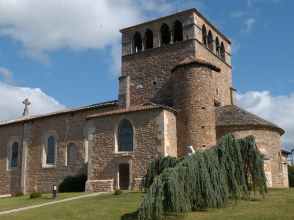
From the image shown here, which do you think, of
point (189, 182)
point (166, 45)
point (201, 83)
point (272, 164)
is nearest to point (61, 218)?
point (189, 182)

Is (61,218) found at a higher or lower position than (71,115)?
lower

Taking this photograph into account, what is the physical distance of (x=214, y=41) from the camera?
88.6 ft

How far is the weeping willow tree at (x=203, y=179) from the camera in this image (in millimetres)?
10492

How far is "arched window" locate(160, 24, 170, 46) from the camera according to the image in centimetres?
2612

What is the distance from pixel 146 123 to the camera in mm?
20109

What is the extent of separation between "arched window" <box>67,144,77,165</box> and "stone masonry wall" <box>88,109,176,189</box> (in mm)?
4495

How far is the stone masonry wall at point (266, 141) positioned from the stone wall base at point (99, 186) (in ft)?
25.0

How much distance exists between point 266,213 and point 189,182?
2735 millimetres

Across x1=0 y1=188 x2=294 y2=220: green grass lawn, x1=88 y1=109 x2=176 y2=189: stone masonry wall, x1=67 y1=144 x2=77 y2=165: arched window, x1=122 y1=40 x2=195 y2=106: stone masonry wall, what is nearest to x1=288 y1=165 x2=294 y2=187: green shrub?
x1=122 y1=40 x2=195 y2=106: stone masonry wall

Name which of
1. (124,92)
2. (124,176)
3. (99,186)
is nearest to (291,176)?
(124,92)

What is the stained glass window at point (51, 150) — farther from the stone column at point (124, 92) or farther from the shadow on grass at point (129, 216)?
the shadow on grass at point (129, 216)

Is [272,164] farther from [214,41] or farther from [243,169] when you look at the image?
[214,41]

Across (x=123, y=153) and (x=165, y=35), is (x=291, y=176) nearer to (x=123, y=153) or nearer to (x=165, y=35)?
(x=165, y=35)

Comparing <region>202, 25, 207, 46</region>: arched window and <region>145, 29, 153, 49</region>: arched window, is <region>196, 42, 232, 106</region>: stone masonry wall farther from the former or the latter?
<region>145, 29, 153, 49</region>: arched window
